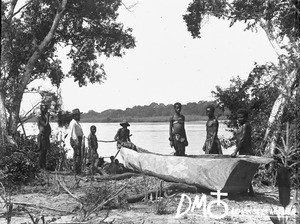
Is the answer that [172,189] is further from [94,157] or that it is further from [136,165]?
[94,157]

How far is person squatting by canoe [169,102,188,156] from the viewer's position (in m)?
10.0

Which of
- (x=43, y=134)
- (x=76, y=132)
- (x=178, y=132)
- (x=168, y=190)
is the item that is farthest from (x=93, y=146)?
(x=168, y=190)

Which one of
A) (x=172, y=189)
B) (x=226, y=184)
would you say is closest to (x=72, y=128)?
(x=172, y=189)

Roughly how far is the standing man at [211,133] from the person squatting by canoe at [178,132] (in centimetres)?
78

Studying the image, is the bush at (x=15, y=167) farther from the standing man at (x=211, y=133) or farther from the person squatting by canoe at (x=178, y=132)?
the standing man at (x=211, y=133)

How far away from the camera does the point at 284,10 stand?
1156 centimetres

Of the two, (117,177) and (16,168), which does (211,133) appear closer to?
(117,177)

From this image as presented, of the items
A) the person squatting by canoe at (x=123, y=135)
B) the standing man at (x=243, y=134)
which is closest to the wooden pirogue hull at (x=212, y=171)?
the standing man at (x=243, y=134)

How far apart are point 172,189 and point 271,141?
12.5ft

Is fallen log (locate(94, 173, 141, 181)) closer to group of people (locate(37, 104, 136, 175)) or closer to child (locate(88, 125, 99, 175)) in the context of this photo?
group of people (locate(37, 104, 136, 175))

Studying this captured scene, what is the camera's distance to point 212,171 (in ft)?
23.8

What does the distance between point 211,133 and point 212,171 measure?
6.84 ft

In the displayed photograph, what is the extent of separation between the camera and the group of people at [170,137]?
7.94 metres

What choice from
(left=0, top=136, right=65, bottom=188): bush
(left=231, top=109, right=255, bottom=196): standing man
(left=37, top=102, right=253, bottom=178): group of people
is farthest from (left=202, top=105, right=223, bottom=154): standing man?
(left=0, top=136, right=65, bottom=188): bush
